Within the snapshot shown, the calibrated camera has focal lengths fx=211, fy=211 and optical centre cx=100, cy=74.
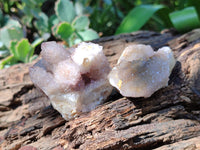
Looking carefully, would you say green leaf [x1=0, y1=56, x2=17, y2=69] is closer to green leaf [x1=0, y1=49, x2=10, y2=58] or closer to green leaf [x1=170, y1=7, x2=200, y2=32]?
green leaf [x1=0, y1=49, x2=10, y2=58]

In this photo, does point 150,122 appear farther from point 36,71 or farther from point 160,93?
point 36,71

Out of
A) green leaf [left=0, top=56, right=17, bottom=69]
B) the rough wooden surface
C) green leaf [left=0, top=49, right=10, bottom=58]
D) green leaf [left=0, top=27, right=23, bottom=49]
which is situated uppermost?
green leaf [left=0, top=27, right=23, bottom=49]

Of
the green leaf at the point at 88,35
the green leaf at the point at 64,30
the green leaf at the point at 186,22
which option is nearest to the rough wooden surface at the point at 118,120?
the green leaf at the point at 186,22

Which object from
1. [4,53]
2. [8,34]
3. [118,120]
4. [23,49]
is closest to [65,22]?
[23,49]

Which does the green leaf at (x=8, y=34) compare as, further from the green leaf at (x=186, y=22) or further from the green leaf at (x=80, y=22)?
the green leaf at (x=186, y=22)

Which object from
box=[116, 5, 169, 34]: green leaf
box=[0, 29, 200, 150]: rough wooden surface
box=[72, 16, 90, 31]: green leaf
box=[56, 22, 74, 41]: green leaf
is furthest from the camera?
box=[116, 5, 169, 34]: green leaf

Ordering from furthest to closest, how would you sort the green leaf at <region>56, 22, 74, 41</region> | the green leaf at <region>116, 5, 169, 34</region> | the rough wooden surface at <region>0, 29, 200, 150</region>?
the green leaf at <region>116, 5, 169, 34</region> < the green leaf at <region>56, 22, 74, 41</region> < the rough wooden surface at <region>0, 29, 200, 150</region>

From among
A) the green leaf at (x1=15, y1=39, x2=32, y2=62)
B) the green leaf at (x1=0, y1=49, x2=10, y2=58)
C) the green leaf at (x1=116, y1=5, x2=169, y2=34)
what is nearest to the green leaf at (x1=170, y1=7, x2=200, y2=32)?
the green leaf at (x1=116, y1=5, x2=169, y2=34)

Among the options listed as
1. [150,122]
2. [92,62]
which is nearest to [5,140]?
[92,62]
